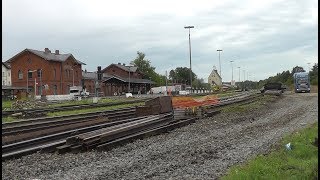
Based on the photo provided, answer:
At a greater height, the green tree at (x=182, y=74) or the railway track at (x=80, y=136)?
the green tree at (x=182, y=74)

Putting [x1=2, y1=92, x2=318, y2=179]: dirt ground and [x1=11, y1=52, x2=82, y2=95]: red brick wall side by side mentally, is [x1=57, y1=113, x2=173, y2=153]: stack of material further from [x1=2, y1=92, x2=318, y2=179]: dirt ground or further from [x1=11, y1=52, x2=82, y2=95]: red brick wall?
[x1=11, y1=52, x2=82, y2=95]: red brick wall

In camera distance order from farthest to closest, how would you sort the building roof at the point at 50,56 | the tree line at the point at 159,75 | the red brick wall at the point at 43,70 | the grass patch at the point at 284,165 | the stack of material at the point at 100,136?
the tree line at the point at 159,75
the building roof at the point at 50,56
the red brick wall at the point at 43,70
the stack of material at the point at 100,136
the grass patch at the point at 284,165

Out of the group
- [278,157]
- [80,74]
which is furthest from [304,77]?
[278,157]

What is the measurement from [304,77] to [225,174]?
59847mm

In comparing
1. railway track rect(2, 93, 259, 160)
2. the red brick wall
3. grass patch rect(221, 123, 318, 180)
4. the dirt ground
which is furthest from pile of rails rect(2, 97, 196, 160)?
the red brick wall

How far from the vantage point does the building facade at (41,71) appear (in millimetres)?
85250

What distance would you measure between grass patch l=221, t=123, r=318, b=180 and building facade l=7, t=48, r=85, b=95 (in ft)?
246

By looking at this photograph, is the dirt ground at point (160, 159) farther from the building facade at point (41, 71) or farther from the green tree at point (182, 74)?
the green tree at point (182, 74)

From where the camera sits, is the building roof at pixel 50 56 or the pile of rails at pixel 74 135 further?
the building roof at pixel 50 56

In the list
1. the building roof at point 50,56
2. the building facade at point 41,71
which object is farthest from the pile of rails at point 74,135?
the building roof at point 50,56

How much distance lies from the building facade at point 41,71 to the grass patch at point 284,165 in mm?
74909

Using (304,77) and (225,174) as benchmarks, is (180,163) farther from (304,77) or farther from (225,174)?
(304,77)

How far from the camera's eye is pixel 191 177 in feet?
29.2

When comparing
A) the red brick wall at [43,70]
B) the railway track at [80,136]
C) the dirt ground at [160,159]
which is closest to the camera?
the dirt ground at [160,159]
